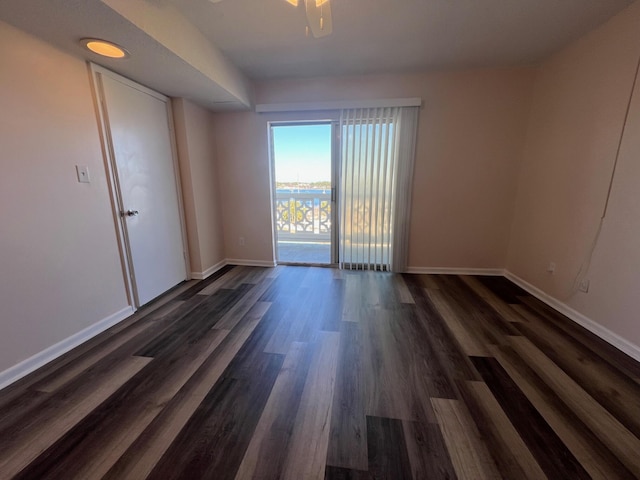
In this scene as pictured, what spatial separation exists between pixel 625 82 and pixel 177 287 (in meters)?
4.39

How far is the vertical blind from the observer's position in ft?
9.92

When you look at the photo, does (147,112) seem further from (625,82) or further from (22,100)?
(625,82)

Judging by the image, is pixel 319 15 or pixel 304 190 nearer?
pixel 319 15

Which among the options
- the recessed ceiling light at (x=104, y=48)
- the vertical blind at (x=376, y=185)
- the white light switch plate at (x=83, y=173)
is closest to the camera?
the recessed ceiling light at (x=104, y=48)

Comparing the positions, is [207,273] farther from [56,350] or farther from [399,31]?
[399,31]

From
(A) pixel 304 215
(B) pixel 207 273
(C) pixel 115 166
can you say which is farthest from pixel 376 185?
(C) pixel 115 166

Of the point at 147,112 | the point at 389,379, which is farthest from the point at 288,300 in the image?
the point at 147,112

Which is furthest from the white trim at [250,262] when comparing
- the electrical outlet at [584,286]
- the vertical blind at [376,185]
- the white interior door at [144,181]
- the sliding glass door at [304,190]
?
the electrical outlet at [584,286]

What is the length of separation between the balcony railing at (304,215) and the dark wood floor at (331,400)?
285 cm

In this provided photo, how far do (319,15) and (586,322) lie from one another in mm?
3043

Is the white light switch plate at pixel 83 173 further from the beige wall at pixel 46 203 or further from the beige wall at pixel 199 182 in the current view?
the beige wall at pixel 199 182

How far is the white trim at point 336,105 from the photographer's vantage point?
9.44 feet

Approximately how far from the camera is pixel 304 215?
5.06 meters

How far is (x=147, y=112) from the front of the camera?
2469 millimetres
